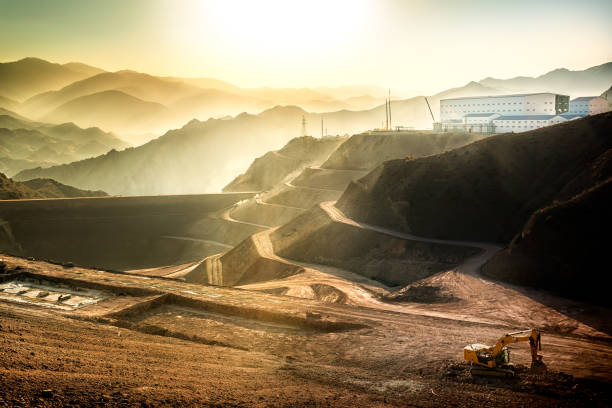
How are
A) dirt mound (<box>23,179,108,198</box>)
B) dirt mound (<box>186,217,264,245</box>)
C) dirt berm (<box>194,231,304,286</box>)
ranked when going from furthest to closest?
dirt mound (<box>23,179,108,198</box>) → dirt mound (<box>186,217,264,245</box>) → dirt berm (<box>194,231,304,286</box>)

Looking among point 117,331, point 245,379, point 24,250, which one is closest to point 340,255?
point 117,331

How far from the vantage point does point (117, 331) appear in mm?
23172

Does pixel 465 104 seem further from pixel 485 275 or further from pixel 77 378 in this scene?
pixel 77 378

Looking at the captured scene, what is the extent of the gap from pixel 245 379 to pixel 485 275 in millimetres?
20101

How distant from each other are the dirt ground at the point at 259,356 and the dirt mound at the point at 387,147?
42763mm

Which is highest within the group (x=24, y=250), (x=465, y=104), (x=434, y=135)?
(x=465, y=104)

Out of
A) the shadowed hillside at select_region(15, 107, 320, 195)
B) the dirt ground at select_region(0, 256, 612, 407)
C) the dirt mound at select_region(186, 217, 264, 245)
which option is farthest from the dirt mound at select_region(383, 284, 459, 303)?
the shadowed hillside at select_region(15, 107, 320, 195)

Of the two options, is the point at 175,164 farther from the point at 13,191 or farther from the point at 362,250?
the point at 362,250

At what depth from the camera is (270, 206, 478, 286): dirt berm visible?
123 feet

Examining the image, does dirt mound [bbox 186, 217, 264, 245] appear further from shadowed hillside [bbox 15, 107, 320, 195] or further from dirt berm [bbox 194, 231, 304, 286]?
shadowed hillside [bbox 15, 107, 320, 195]

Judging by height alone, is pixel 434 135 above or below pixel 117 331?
above

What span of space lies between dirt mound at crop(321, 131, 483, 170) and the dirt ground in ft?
140

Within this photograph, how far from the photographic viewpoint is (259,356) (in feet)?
66.5

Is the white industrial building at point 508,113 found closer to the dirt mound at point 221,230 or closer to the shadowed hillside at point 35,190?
the dirt mound at point 221,230
